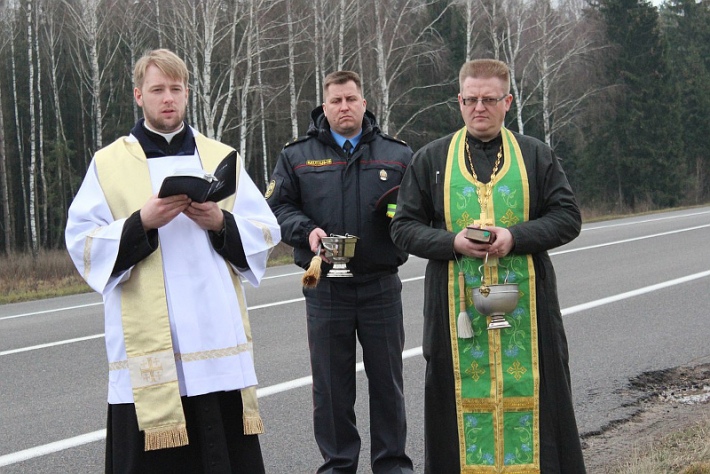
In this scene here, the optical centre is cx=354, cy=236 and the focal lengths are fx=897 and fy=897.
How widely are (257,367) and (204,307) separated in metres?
4.35

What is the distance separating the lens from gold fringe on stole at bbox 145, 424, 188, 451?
3287 millimetres

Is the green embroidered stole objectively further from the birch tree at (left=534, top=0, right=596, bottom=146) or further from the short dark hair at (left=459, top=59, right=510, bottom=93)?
the birch tree at (left=534, top=0, right=596, bottom=146)

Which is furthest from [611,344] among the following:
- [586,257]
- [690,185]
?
[690,185]

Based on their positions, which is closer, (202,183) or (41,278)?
(202,183)

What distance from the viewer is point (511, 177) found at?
3961mm

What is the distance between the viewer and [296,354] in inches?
319

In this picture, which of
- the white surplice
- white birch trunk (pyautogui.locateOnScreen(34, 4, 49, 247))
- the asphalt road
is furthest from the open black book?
white birch trunk (pyautogui.locateOnScreen(34, 4, 49, 247))

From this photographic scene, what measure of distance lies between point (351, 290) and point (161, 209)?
1.68 meters

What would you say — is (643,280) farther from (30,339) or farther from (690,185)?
(690,185)

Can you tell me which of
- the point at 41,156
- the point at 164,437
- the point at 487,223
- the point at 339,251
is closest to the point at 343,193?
the point at 339,251

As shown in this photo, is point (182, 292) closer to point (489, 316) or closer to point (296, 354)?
point (489, 316)

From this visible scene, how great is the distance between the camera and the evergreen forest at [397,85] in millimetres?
34188

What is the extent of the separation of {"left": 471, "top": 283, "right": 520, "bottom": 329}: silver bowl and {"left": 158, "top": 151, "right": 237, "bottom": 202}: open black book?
1188mm

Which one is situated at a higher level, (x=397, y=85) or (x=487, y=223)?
(x=397, y=85)
